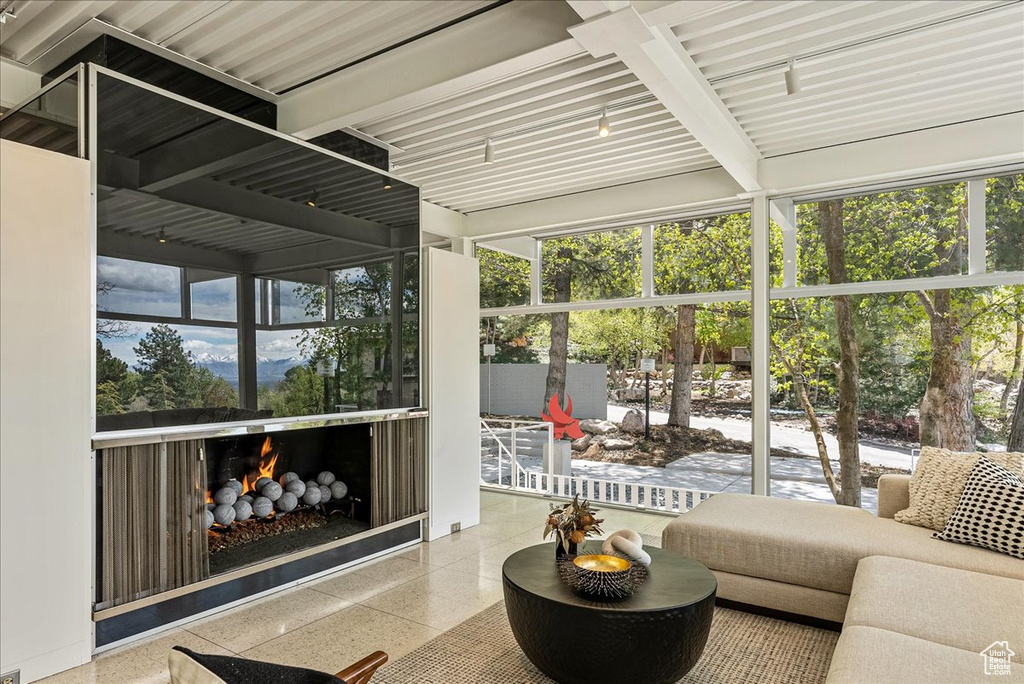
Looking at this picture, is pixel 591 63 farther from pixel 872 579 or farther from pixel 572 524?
pixel 872 579

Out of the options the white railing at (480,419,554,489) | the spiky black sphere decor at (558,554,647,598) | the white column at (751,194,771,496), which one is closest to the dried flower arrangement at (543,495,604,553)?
the spiky black sphere decor at (558,554,647,598)

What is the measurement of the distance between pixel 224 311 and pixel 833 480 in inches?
174

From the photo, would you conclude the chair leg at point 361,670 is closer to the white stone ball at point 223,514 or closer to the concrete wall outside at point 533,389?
the white stone ball at point 223,514

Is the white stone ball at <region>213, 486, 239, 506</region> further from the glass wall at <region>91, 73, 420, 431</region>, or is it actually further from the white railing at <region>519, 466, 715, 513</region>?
the white railing at <region>519, 466, 715, 513</region>

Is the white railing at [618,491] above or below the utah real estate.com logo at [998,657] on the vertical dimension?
below

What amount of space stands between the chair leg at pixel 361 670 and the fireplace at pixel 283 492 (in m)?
1.84

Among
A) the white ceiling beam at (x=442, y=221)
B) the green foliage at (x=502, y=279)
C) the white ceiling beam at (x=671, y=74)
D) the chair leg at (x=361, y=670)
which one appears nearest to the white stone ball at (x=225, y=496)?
the chair leg at (x=361, y=670)

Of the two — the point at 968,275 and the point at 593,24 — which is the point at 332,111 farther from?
the point at 968,275

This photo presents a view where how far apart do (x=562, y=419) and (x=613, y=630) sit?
3.94m

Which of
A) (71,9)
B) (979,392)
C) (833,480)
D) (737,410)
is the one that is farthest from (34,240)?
(979,392)

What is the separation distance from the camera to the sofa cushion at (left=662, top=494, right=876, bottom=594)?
290cm

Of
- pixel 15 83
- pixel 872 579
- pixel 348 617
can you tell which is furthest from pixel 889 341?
pixel 15 83

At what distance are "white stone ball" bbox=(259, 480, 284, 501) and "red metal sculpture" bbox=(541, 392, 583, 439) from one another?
3033 mm

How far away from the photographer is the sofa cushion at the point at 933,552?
2619 mm
